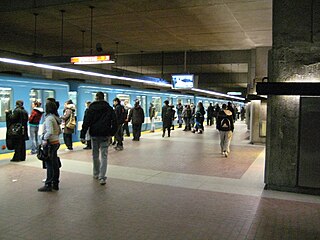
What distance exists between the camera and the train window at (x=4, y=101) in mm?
9430

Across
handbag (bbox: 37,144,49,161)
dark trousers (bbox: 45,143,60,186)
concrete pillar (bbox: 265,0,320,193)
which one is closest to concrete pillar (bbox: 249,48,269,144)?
concrete pillar (bbox: 265,0,320,193)

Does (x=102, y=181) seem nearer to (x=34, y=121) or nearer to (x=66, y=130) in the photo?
(x=34, y=121)

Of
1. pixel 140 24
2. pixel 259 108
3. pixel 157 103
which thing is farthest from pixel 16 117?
pixel 157 103

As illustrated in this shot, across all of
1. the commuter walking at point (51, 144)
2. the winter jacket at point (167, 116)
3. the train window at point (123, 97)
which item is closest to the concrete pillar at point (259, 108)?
the winter jacket at point (167, 116)

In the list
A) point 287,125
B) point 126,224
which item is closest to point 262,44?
point 287,125

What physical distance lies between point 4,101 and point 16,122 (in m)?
1.45

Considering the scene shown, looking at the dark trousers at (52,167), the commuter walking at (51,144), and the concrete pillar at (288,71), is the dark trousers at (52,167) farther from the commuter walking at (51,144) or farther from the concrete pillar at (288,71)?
the concrete pillar at (288,71)

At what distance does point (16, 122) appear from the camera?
8453 millimetres

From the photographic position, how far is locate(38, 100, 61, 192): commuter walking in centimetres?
607

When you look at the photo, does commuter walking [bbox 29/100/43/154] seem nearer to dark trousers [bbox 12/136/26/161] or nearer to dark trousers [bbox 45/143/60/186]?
dark trousers [bbox 12/136/26/161]

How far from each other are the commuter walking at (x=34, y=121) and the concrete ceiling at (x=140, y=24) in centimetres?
248

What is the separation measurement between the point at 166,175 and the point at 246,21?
16.8 ft

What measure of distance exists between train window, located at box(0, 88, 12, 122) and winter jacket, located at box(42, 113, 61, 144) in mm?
4010

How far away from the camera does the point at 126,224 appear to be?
4473 millimetres
